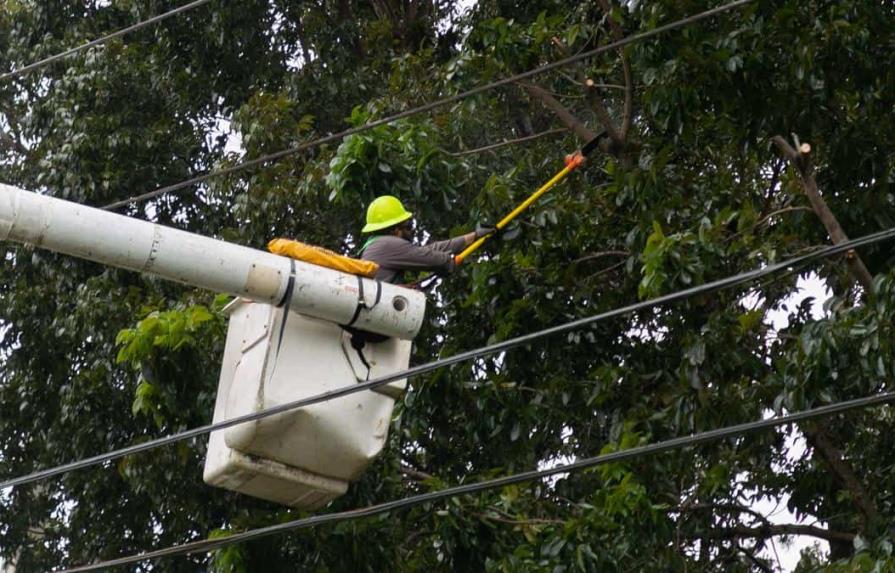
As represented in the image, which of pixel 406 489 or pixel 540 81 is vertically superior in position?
pixel 540 81

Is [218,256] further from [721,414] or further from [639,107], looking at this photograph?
[639,107]

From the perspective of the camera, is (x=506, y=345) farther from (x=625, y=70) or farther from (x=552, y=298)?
(x=625, y=70)

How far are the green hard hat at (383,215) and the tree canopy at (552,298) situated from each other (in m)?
1.42

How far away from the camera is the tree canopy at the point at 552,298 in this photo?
A: 381 inches

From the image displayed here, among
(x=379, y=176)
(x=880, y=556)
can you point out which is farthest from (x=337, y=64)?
(x=880, y=556)

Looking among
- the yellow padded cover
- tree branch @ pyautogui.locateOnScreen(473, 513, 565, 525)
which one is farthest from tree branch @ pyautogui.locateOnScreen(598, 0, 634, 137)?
the yellow padded cover

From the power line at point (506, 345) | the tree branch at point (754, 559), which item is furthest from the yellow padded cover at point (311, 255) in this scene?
the tree branch at point (754, 559)

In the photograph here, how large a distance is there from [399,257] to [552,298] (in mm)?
2378

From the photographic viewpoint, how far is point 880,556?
8.58m

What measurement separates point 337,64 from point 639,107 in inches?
106

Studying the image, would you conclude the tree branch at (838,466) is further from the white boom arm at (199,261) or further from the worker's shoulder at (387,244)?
the white boom arm at (199,261)

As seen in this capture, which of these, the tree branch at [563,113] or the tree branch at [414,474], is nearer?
the tree branch at [414,474]

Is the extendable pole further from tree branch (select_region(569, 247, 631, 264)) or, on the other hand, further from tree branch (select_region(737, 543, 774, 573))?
tree branch (select_region(737, 543, 774, 573))

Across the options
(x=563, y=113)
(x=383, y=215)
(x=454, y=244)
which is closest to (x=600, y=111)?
(x=563, y=113)
